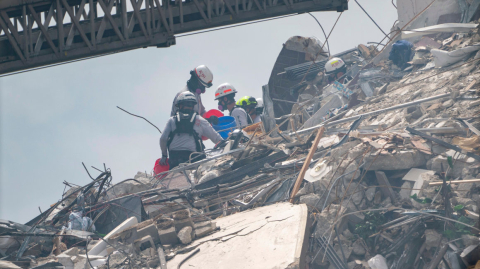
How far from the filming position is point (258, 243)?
388 centimetres

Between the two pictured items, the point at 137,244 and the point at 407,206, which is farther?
the point at 407,206

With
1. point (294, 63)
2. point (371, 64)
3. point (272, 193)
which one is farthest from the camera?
point (294, 63)

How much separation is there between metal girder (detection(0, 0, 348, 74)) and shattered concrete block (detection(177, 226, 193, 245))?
3.39 metres

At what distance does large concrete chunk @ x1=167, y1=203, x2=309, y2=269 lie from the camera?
3459 mm

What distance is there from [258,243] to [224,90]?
8.96 metres

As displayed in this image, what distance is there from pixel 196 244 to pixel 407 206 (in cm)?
248

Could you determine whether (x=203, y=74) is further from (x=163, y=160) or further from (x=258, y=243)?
(x=258, y=243)

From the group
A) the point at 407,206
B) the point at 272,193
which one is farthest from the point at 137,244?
the point at 407,206

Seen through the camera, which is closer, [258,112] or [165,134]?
[165,134]

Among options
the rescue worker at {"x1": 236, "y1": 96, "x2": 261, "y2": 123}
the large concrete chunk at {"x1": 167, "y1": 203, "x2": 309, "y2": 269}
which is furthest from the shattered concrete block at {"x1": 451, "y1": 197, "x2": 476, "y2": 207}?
the rescue worker at {"x1": 236, "y1": 96, "x2": 261, "y2": 123}

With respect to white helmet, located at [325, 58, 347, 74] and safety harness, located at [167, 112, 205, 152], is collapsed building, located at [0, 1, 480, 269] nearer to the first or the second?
safety harness, located at [167, 112, 205, 152]

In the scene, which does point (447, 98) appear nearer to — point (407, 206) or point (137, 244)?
point (407, 206)

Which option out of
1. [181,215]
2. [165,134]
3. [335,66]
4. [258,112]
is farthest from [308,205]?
[335,66]

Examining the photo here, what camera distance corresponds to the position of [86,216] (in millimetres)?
6270
